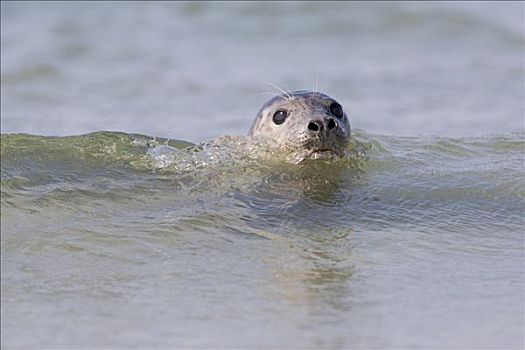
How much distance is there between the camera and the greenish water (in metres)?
3.61

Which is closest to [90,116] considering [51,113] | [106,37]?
[51,113]

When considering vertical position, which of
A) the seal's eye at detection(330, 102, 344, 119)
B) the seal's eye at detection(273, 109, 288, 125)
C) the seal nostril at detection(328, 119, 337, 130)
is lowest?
the seal nostril at detection(328, 119, 337, 130)

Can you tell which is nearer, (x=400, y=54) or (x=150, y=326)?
(x=150, y=326)

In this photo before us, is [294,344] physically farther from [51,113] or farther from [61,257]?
[51,113]

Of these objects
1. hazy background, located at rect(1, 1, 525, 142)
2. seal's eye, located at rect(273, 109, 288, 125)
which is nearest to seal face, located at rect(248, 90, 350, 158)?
seal's eye, located at rect(273, 109, 288, 125)

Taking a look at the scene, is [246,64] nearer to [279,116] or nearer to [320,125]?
[279,116]

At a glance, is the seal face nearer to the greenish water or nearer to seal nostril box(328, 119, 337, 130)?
seal nostril box(328, 119, 337, 130)

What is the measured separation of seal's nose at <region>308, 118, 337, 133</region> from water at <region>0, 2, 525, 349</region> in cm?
20

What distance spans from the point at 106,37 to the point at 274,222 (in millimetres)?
6251

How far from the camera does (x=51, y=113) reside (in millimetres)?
8352

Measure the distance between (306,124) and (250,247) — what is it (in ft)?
4.95

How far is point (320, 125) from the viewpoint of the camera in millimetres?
5895

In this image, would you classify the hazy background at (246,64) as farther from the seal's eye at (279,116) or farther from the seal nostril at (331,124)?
the seal nostril at (331,124)

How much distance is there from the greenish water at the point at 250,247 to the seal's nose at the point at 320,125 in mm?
207
